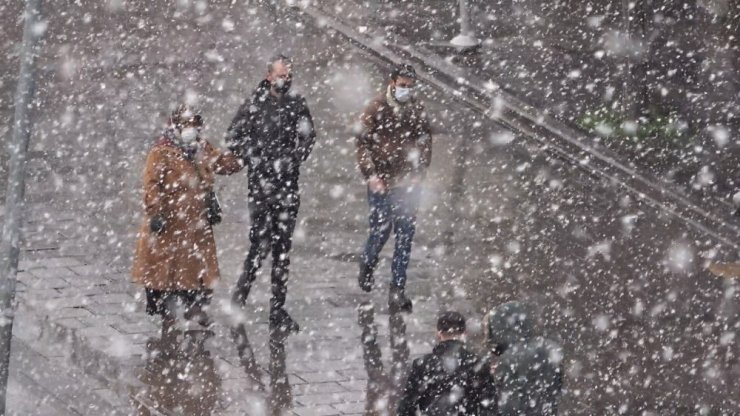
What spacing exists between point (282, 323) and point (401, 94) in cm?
199

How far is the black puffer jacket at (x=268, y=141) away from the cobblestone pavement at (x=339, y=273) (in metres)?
0.97

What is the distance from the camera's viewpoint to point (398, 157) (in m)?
10.4

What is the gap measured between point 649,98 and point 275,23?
18.4ft

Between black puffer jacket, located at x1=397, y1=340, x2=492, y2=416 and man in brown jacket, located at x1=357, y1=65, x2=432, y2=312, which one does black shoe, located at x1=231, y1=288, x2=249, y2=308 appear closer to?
man in brown jacket, located at x1=357, y1=65, x2=432, y2=312

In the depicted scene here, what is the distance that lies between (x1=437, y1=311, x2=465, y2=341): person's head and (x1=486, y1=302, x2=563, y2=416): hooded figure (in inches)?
9.8

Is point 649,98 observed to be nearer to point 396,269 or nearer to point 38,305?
point 396,269

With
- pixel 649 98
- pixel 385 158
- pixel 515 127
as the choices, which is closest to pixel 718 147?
pixel 649 98

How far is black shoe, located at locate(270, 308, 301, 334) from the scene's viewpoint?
32.4 ft

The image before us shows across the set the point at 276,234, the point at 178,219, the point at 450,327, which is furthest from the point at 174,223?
the point at 450,327

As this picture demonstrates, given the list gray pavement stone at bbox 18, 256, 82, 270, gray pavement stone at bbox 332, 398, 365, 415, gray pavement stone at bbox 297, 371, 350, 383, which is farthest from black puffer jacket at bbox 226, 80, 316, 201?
gray pavement stone at bbox 18, 256, 82, 270

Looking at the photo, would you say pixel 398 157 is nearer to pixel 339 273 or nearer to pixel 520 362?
pixel 339 273

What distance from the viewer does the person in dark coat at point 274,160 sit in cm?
995

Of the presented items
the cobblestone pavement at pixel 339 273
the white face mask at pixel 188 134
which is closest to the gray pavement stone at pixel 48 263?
the cobblestone pavement at pixel 339 273

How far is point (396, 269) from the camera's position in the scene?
10.5 meters
